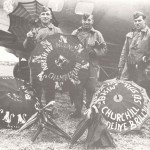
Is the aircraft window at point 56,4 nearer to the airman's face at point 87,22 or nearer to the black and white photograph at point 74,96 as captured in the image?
the black and white photograph at point 74,96

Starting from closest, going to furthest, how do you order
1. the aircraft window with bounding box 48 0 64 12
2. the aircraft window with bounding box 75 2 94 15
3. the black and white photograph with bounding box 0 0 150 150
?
the black and white photograph with bounding box 0 0 150 150 < the aircraft window with bounding box 75 2 94 15 < the aircraft window with bounding box 48 0 64 12

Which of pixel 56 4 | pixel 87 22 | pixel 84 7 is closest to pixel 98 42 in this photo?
pixel 87 22

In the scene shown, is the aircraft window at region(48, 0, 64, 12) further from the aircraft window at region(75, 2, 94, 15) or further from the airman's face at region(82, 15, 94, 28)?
the airman's face at region(82, 15, 94, 28)

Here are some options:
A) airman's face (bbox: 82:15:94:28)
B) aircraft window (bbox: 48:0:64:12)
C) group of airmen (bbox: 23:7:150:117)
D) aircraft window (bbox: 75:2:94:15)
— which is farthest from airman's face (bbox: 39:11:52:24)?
aircraft window (bbox: 48:0:64:12)

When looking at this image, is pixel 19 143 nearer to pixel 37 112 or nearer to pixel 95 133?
pixel 37 112

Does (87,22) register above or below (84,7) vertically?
above

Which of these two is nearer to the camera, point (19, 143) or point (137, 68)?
point (19, 143)

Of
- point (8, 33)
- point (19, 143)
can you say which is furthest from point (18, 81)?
point (8, 33)

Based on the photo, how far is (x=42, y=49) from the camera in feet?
22.3

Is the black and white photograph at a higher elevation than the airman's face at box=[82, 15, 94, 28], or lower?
lower

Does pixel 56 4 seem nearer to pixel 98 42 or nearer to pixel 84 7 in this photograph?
pixel 84 7

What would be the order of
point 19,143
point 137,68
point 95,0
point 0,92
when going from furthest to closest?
point 95,0, point 137,68, point 0,92, point 19,143

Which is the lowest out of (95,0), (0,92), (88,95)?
(88,95)

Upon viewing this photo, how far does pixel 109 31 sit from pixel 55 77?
12.4ft
